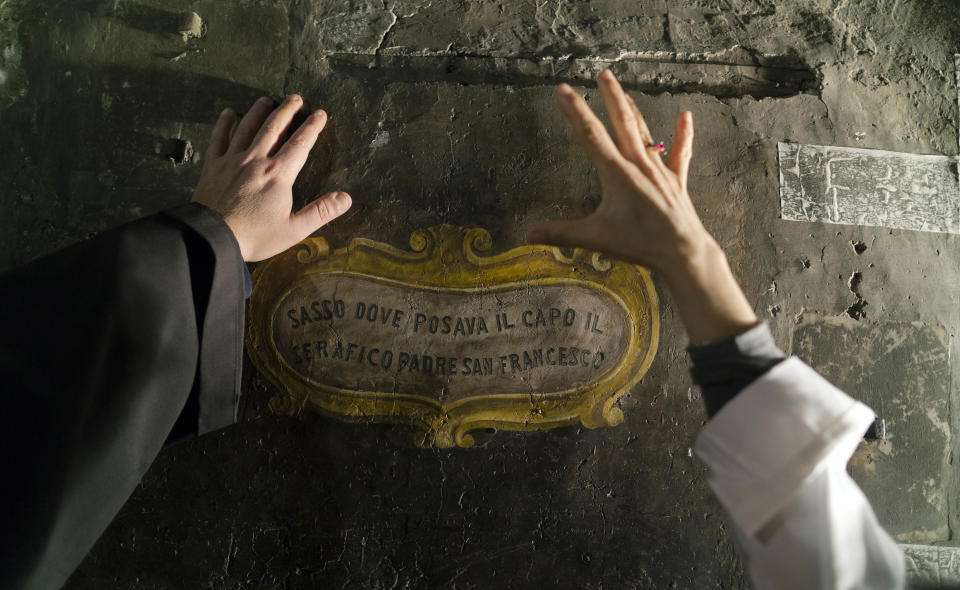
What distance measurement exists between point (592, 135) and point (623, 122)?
14cm

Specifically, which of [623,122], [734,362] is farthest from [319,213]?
[734,362]

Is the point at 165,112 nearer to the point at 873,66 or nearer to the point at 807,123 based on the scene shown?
the point at 807,123

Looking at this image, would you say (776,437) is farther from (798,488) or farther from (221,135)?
(221,135)

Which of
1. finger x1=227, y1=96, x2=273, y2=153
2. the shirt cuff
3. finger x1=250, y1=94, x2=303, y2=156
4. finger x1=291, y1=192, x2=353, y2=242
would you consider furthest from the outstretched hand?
finger x1=227, y1=96, x2=273, y2=153

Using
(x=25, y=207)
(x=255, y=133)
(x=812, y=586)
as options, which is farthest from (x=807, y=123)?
(x=25, y=207)

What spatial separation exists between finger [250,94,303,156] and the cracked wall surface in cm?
15

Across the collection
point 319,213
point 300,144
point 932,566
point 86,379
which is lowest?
point 932,566

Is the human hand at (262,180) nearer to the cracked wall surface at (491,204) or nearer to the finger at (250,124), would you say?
the finger at (250,124)

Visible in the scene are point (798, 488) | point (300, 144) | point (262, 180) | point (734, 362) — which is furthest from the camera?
point (300, 144)

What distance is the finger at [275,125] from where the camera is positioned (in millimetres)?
2266

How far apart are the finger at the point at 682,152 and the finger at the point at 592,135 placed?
27 cm

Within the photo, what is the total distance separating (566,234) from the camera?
1787 mm

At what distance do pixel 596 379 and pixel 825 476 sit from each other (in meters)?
1.20

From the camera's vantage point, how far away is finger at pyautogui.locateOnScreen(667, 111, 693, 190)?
1.98m
